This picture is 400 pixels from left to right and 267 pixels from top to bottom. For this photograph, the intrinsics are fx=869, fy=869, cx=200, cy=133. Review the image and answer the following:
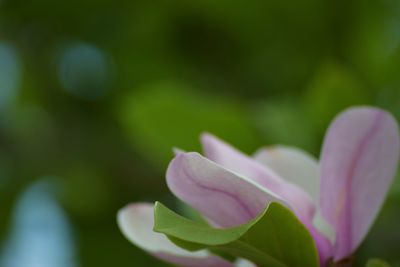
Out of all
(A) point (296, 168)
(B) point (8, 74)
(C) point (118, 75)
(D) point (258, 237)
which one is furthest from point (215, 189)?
(B) point (8, 74)

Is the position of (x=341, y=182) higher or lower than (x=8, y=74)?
higher

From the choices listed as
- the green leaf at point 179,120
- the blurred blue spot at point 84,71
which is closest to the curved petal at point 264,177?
the green leaf at point 179,120

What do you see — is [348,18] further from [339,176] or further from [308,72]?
[339,176]

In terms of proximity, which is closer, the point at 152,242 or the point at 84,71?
the point at 152,242

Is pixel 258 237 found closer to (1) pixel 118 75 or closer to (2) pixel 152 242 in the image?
(2) pixel 152 242

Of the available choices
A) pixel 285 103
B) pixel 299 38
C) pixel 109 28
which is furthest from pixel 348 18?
pixel 109 28

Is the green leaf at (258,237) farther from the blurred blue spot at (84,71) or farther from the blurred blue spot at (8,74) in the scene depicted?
the blurred blue spot at (8,74)
